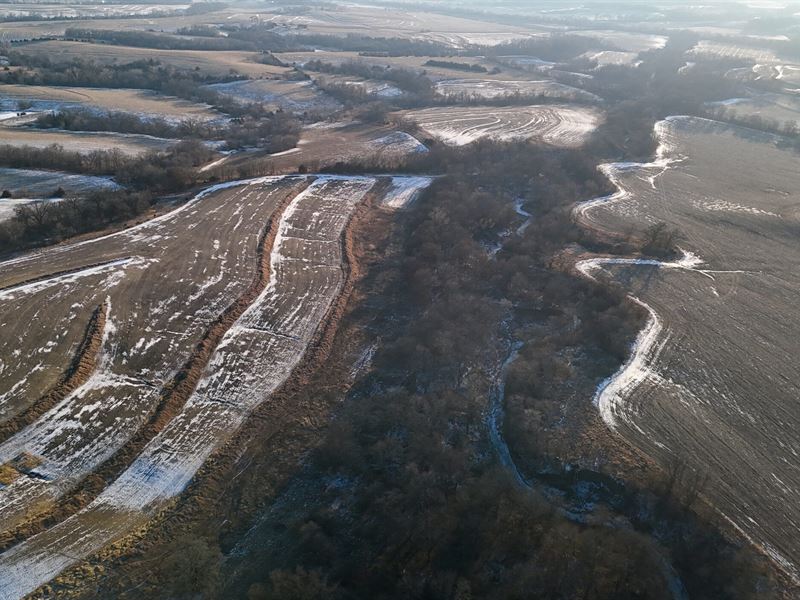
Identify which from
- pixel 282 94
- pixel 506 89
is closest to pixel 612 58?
pixel 506 89

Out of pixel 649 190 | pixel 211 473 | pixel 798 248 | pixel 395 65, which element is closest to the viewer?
pixel 211 473

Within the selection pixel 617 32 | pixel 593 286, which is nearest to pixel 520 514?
pixel 593 286

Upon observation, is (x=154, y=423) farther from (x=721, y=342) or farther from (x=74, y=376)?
(x=721, y=342)

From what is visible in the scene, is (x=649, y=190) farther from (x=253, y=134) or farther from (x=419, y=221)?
(x=253, y=134)

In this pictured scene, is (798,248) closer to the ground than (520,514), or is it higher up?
closer to the ground

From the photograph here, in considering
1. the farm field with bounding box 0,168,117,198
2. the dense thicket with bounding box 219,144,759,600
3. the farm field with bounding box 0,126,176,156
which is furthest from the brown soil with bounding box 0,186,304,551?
the farm field with bounding box 0,126,176,156

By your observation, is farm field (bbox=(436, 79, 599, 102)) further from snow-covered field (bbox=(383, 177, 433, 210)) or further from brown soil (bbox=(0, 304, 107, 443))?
brown soil (bbox=(0, 304, 107, 443))
